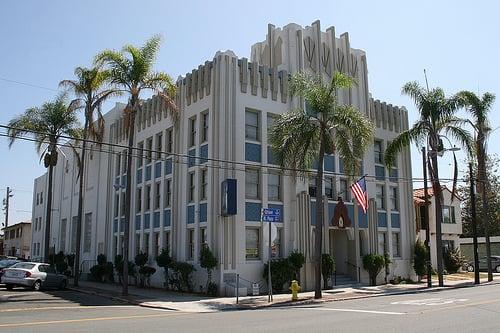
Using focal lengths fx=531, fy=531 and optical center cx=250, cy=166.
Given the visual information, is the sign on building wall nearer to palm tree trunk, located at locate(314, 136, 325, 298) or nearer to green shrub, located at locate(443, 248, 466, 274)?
palm tree trunk, located at locate(314, 136, 325, 298)

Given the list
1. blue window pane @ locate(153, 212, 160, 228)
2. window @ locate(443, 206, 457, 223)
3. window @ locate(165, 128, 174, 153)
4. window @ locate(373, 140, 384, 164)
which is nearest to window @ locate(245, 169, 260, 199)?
window @ locate(165, 128, 174, 153)

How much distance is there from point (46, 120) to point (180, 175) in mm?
10556

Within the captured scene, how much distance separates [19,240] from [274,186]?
56.1 meters

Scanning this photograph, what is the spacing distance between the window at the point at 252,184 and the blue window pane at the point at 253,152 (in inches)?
23.8

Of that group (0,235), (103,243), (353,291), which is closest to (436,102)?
(353,291)

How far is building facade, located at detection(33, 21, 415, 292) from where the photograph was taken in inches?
1019

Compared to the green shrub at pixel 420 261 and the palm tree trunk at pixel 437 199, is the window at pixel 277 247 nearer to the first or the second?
the palm tree trunk at pixel 437 199

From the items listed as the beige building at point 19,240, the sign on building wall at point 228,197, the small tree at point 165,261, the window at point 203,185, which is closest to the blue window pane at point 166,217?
the small tree at point 165,261

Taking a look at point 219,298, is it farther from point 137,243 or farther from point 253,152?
point 137,243

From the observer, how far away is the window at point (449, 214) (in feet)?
136

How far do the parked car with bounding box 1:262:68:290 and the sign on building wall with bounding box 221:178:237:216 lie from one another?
10.3 m

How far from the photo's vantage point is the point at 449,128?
30688mm

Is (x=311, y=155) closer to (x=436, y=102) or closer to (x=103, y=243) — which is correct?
(x=436, y=102)

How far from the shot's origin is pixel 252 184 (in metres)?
26.6
